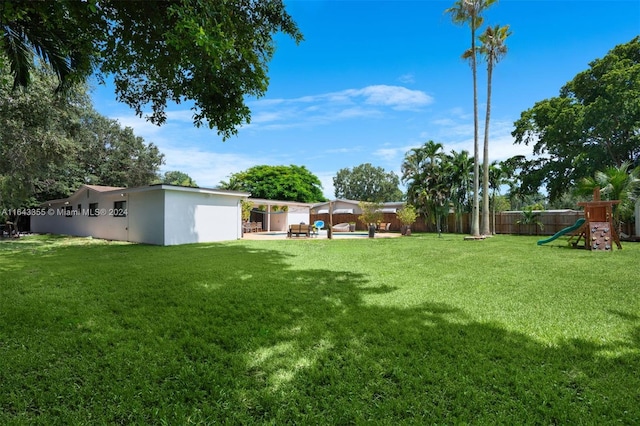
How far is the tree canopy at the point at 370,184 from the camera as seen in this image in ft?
180

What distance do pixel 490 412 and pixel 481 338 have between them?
A: 142cm

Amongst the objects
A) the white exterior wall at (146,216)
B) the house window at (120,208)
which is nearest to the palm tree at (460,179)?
the white exterior wall at (146,216)

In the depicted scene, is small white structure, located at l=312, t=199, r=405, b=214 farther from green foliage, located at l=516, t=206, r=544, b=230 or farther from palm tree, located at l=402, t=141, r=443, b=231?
green foliage, located at l=516, t=206, r=544, b=230

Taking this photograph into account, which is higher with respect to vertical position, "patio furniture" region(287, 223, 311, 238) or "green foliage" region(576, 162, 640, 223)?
"green foliage" region(576, 162, 640, 223)

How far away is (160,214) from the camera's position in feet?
50.3

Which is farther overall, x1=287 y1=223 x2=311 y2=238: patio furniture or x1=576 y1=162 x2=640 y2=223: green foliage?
x1=287 y1=223 x2=311 y2=238: patio furniture

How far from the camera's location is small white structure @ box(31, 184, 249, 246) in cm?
1546

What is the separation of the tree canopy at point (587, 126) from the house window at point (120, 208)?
1062 inches

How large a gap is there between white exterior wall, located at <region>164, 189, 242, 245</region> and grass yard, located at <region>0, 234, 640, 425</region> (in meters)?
8.95

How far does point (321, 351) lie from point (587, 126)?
25.6m

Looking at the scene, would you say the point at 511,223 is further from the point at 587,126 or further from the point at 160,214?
the point at 160,214

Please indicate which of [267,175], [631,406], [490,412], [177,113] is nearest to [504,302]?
[631,406]

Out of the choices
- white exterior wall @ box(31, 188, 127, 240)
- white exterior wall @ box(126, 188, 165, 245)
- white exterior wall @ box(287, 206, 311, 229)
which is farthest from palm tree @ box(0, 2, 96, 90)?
white exterior wall @ box(287, 206, 311, 229)

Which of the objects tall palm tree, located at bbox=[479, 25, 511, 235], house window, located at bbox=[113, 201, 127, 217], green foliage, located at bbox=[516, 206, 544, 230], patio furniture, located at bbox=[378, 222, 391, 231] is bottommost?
patio furniture, located at bbox=[378, 222, 391, 231]
